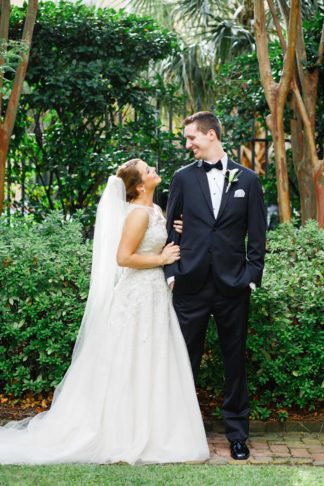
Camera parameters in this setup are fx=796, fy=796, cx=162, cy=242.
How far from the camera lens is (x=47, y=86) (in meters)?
9.77

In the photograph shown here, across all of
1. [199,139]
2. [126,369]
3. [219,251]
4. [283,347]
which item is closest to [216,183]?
[199,139]

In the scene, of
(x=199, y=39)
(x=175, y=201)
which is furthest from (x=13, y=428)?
(x=199, y=39)

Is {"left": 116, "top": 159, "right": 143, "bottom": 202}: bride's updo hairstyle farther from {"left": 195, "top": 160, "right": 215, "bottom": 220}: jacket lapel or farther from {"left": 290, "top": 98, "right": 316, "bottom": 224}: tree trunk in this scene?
{"left": 290, "top": 98, "right": 316, "bottom": 224}: tree trunk

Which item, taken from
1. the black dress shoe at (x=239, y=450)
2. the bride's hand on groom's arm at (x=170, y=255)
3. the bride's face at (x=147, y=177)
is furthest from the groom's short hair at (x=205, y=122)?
the black dress shoe at (x=239, y=450)

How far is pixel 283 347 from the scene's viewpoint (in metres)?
5.62

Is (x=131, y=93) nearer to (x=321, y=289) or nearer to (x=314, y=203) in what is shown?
(x=314, y=203)

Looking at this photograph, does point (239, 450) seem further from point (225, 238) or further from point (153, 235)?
point (153, 235)

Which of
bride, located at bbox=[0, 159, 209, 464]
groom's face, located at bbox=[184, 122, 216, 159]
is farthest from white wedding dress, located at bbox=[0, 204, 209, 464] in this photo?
groom's face, located at bbox=[184, 122, 216, 159]

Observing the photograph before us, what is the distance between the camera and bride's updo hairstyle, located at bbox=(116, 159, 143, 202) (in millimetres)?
5074

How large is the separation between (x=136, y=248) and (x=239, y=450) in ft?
4.61

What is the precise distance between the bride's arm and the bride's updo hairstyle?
18 centimetres

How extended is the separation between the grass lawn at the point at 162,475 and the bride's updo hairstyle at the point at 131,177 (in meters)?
1.70

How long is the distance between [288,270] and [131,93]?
5028 mm

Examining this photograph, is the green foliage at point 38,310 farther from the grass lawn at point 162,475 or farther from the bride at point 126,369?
the grass lawn at point 162,475
